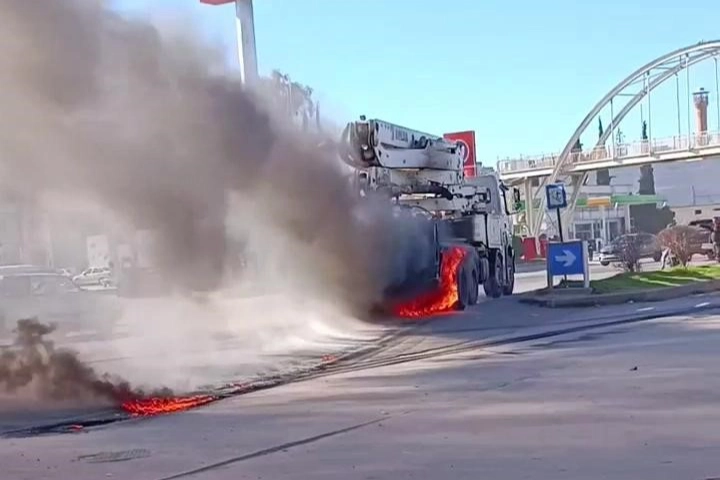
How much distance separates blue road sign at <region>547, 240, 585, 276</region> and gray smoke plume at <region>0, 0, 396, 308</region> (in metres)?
5.87

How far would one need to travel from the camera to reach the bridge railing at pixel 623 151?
58688 mm

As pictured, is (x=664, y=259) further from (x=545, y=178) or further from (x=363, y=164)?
(x=545, y=178)

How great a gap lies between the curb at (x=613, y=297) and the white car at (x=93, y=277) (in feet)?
33.3

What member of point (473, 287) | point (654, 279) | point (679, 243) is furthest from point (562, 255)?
point (679, 243)

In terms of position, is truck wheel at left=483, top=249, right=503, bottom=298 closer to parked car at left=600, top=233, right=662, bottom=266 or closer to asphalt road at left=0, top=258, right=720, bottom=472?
asphalt road at left=0, top=258, right=720, bottom=472

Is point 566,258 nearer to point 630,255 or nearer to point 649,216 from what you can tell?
point 630,255

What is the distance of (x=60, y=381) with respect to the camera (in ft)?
35.2

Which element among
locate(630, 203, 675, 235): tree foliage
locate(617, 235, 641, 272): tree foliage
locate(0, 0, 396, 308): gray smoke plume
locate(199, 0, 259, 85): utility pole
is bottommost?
locate(617, 235, 641, 272): tree foliage

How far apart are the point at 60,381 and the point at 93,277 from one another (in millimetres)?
15777

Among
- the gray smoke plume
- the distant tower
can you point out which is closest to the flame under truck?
the gray smoke plume

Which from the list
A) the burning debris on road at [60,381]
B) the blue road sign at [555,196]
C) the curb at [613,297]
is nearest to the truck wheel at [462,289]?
the curb at [613,297]

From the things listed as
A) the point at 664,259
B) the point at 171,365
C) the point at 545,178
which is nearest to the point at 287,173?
the point at 171,365

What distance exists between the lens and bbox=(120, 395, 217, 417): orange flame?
1004cm

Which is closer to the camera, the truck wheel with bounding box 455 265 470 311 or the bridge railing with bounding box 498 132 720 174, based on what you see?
the truck wheel with bounding box 455 265 470 311
